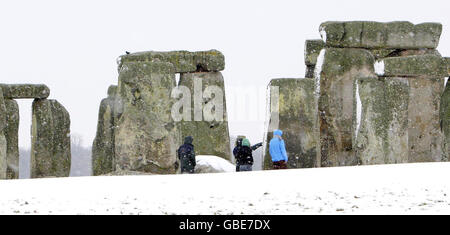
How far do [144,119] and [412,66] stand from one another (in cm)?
480

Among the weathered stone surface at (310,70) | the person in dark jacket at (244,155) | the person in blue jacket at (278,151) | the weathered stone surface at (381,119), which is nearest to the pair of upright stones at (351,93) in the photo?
the weathered stone surface at (381,119)

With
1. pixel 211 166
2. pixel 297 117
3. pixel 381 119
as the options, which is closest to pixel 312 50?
pixel 297 117

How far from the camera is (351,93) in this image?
53.4 feet

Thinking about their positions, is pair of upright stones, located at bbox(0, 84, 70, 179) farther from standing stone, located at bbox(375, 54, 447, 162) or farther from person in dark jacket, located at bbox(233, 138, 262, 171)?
standing stone, located at bbox(375, 54, 447, 162)

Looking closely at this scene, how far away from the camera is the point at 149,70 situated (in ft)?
45.9

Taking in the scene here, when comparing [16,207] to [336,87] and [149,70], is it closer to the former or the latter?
[149,70]

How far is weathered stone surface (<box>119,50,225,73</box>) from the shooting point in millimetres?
17969

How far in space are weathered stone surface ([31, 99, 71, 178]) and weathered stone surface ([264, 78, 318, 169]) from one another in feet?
15.0

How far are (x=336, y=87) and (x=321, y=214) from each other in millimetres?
9092

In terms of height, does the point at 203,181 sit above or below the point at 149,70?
below

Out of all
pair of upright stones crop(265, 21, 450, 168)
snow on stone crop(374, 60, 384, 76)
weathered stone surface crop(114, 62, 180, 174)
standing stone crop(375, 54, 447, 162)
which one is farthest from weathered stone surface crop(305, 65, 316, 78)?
weathered stone surface crop(114, 62, 180, 174)

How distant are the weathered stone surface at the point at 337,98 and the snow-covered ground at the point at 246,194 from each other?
5.30m

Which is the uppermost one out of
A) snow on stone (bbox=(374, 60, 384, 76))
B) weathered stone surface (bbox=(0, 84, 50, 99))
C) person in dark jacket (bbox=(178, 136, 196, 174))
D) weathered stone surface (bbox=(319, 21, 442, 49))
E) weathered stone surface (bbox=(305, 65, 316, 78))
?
weathered stone surface (bbox=(319, 21, 442, 49))
